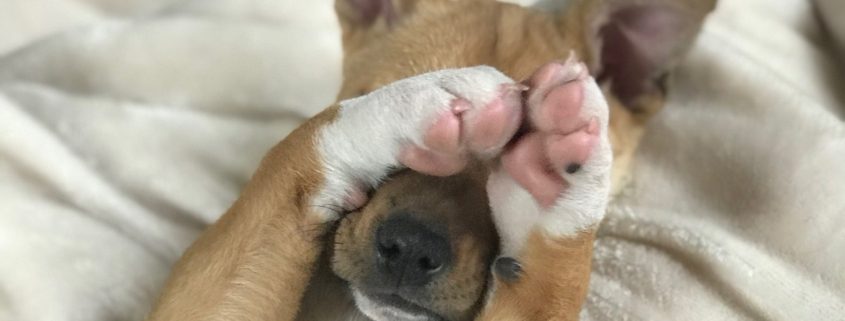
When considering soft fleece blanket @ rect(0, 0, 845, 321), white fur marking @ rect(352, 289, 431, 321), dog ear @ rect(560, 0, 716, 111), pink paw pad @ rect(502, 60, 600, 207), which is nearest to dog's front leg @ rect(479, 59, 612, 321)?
pink paw pad @ rect(502, 60, 600, 207)

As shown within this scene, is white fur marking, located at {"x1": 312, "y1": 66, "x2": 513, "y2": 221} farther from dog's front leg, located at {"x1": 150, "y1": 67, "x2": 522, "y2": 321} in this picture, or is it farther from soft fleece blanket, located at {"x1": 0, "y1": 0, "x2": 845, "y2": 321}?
soft fleece blanket, located at {"x1": 0, "y1": 0, "x2": 845, "y2": 321}

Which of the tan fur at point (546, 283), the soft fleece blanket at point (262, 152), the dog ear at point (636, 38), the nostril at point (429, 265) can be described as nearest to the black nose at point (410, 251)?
the nostril at point (429, 265)

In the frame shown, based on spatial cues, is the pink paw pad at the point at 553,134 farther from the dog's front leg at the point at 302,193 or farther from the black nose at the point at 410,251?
the black nose at the point at 410,251

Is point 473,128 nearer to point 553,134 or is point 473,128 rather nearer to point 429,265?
point 553,134

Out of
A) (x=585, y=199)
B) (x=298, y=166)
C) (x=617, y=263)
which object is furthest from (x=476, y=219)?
(x=617, y=263)

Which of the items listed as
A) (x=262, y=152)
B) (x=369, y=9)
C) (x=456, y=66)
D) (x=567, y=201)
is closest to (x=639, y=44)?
(x=456, y=66)

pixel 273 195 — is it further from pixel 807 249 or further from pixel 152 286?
pixel 807 249
